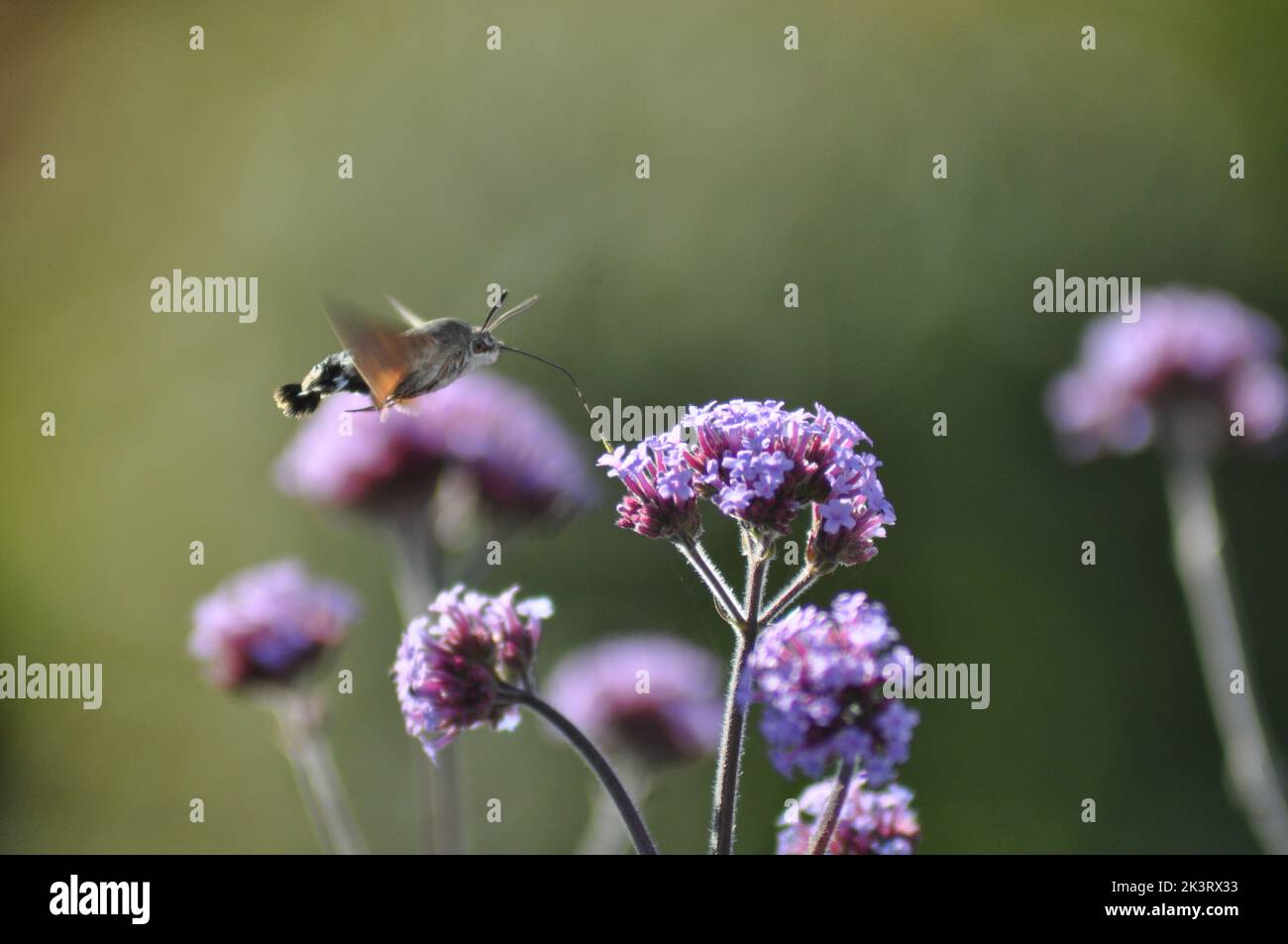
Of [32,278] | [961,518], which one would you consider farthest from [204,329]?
[961,518]

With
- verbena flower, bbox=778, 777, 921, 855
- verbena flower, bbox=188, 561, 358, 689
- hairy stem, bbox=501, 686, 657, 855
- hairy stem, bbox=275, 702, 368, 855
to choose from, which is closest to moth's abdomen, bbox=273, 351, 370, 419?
verbena flower, bbox=188, 561, 358, 689

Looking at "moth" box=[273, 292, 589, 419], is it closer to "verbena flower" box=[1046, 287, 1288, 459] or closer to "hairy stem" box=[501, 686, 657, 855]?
"hairy stem" box=[501, 686, 657, 855]

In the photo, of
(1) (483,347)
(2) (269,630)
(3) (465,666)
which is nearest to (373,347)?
(1) (483,347)

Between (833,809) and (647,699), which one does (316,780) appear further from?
(833,809)

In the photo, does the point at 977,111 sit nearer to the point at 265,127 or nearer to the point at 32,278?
the point at 265,127

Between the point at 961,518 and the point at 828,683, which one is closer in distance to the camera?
the point at 828,683

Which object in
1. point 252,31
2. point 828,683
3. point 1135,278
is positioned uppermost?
point 252,31
